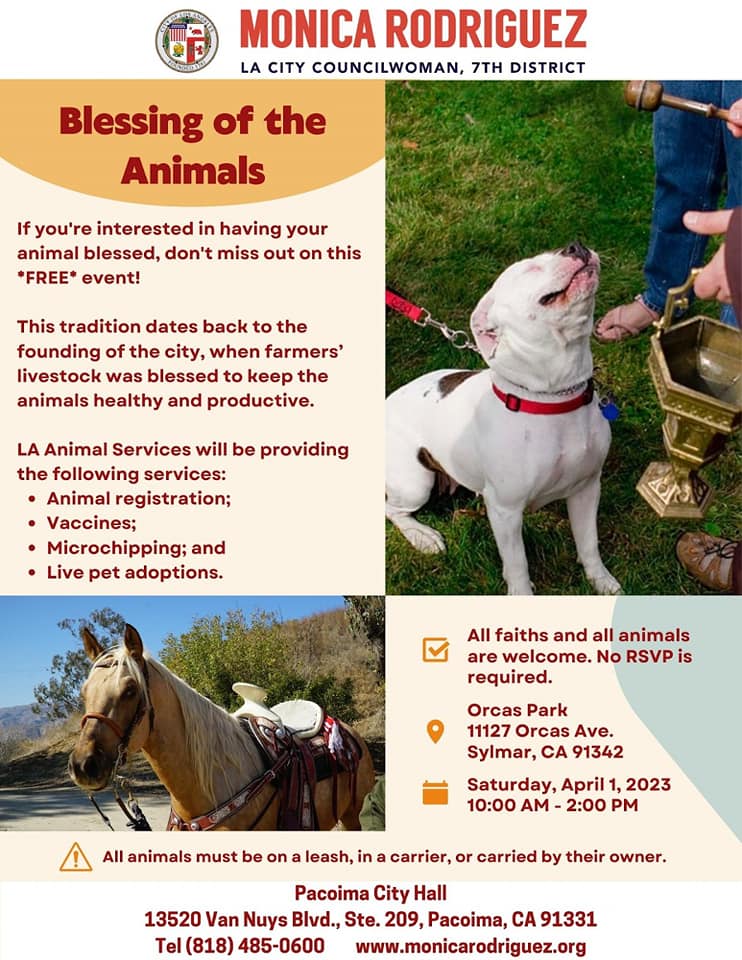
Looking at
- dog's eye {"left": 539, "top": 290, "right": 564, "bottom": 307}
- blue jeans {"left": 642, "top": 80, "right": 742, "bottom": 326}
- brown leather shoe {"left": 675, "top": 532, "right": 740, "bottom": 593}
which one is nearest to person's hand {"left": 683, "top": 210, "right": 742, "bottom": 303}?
dog's eye {"left": 539, "top": 290, "right": 564, "bottom": 307}

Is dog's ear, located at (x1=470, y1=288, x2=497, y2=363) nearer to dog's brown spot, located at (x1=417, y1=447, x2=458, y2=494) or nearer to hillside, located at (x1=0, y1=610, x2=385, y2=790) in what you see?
dog's brown spot, located at (x1=417, y1=447, x2=458, y2=494)

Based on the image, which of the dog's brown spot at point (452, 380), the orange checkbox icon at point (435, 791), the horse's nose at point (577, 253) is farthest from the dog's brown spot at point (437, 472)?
the orange checkbox icon at point (435, 791)

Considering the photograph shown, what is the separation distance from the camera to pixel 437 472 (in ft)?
10.5

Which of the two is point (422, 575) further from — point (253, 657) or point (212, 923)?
point (212, 923)

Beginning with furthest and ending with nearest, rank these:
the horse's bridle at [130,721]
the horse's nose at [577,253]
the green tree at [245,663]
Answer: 1. the green tree at [245,663]
2. the horse's bridle at [130,721]
3. the horse's nose at [577,253]

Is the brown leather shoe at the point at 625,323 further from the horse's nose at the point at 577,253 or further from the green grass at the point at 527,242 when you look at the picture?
the horse's nose at the point at 577,253

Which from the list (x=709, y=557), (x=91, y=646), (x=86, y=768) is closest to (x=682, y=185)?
(x=709, y=557)

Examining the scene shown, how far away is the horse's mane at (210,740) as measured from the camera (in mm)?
2752

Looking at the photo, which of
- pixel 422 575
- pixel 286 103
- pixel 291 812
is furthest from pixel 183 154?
pixel 291 812

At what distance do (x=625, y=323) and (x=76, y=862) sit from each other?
8.81ft

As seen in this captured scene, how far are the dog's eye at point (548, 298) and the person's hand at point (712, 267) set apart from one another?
0.38 meters

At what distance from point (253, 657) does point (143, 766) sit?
0.45m

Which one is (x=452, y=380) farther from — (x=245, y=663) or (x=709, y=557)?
(x=245, y=663)

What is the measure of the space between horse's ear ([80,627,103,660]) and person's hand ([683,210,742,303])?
6.55 ft
